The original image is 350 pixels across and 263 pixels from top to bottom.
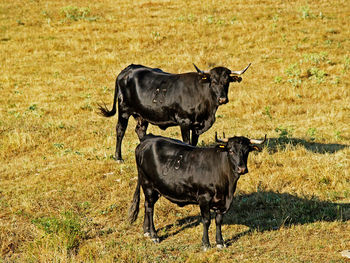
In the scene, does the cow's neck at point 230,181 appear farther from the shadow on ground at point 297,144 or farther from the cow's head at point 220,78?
the shadow on ground at point 297,144

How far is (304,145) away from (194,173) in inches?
248

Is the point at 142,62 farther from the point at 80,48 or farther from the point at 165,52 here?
the point at 80,48

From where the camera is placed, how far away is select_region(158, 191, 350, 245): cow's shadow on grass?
9750 millimetres

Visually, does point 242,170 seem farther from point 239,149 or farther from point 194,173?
point 194,173

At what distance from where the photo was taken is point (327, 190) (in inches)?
435

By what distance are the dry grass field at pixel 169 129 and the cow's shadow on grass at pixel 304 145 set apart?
0.05 meters

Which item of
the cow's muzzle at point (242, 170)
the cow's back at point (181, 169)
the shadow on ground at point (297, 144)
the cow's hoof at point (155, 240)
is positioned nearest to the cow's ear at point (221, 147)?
the cow's back at point (181, 169)

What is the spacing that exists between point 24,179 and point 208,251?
606cm

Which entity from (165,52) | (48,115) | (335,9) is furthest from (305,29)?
(48,115)

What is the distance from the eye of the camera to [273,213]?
1023cm

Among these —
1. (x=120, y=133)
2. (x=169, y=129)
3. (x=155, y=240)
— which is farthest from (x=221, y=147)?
(x=169, y=129)

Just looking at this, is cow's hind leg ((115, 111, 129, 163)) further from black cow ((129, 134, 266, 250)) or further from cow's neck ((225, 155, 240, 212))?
cow's neck ((225, 155, 240, 212))

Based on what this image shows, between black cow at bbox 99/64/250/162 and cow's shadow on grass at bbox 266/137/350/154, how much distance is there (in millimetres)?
2340

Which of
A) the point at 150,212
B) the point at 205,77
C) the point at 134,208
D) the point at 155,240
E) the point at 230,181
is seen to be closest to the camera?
the point at 230,181
